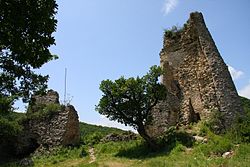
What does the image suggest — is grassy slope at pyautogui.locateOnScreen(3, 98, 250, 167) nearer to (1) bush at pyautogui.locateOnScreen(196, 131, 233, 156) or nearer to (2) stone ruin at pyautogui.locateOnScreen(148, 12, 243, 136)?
(1) bush at pyautogui.locateOnScreen(196, 131, 233, 156)

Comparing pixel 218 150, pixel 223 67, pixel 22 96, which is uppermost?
pixel 223 67

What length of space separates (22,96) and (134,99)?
25.5 ft

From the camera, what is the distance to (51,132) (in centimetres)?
2022

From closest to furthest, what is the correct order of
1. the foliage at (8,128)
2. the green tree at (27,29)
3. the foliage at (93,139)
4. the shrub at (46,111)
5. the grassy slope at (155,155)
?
the green tree at (27,29)
the grassy slope at (155,155)
the foliage at (8,128)
the foliage at (93,139)
the shrub at (46,111)

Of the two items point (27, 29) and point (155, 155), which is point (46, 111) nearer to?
point (155, 155)

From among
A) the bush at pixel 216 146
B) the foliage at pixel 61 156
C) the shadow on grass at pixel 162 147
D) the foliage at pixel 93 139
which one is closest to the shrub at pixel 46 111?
the foliage at pixel 61 156

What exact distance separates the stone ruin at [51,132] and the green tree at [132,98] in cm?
353

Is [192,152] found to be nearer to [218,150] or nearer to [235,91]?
[218,150]

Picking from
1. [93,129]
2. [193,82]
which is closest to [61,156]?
[193,82]

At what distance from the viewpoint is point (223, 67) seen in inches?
734

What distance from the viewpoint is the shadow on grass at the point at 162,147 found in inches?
616

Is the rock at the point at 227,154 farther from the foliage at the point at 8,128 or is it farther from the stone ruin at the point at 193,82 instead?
the foliage at the point at 8,128

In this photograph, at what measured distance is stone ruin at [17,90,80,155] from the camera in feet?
65.5

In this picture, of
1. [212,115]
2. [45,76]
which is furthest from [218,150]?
[45,76]
